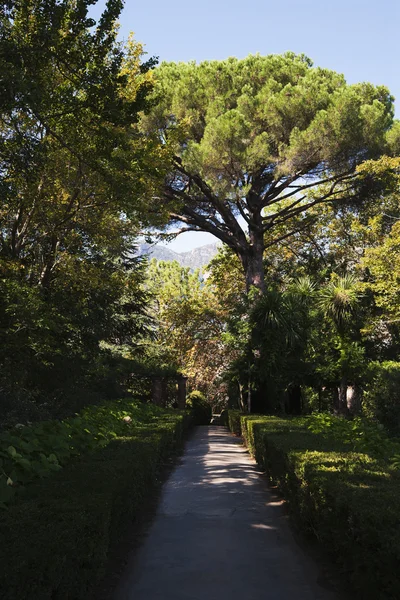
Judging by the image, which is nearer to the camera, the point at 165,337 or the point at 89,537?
the point at 89,537

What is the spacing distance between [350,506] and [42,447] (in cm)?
364

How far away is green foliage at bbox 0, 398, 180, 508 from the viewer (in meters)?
4.42

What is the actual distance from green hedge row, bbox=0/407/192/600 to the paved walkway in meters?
0.42

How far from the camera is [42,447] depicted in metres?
5.62

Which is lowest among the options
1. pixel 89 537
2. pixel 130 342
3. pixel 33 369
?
pixel 89 537

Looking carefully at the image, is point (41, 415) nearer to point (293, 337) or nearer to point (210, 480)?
point (210, 480)

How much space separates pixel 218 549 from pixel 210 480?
11.8ft

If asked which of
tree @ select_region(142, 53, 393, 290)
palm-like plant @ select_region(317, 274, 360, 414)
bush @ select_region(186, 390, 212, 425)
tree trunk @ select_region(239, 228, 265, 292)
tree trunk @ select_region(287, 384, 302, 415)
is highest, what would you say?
tree @ select_region(142, 53, 393, 290)

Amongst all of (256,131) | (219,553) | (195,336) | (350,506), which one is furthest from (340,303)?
(350,506)

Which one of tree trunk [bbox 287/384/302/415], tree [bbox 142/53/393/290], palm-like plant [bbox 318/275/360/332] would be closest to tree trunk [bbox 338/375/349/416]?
tree trunk [bbox 287/384/302/415]

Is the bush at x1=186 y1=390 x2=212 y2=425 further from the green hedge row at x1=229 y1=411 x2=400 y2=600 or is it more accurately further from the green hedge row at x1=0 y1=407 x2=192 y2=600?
the green hedge row at x1=0 y1=407 x2=192 y2=600

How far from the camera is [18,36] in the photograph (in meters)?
7.40

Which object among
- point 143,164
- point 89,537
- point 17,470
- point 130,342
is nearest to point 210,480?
point 17,470

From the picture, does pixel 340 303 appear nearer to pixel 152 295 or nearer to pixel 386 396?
pixel 386 396
